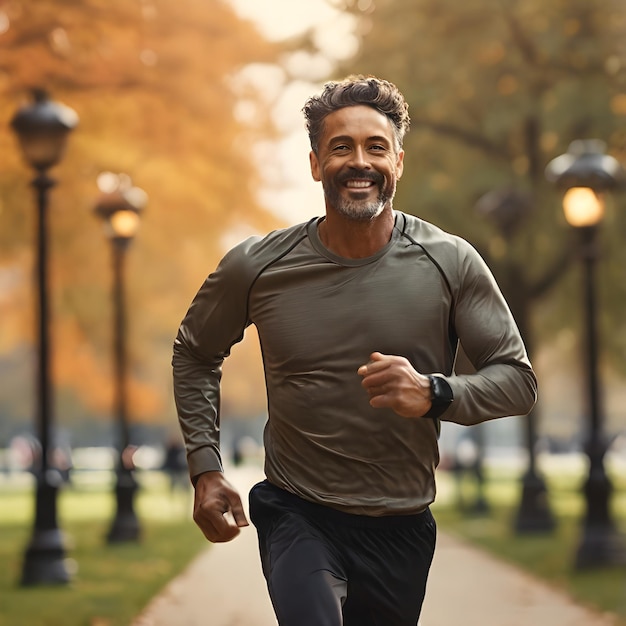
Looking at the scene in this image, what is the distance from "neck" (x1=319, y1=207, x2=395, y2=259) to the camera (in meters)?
4.59

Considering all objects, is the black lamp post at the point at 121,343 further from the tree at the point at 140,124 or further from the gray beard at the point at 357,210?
the gray beard at the point at 357,210

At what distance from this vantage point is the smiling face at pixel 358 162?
448 centimetres

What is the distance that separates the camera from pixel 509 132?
22.4 metres

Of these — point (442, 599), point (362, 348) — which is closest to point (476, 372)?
point (362, 348)

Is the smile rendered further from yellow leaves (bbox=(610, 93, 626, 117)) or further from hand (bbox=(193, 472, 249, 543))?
yellow leaves (bbox=(610, 93, 626, 117))

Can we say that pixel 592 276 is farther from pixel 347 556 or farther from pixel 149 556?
pixel 347 556

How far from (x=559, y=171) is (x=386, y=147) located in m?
11.0

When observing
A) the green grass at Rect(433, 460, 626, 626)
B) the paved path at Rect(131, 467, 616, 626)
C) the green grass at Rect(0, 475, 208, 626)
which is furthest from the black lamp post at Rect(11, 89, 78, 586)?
the green grass at Rect(433, 460, 626, 626)

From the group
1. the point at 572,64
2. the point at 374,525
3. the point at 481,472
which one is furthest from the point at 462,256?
the point at 481,472

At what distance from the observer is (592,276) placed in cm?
1525

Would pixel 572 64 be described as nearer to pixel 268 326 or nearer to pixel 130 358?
pixel 268 326

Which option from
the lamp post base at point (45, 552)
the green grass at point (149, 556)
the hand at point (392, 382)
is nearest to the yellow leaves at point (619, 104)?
the green grass at point (149, 556)

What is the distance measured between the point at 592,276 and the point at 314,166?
35.8ft

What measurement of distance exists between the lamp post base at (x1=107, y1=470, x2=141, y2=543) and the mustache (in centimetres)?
1427
